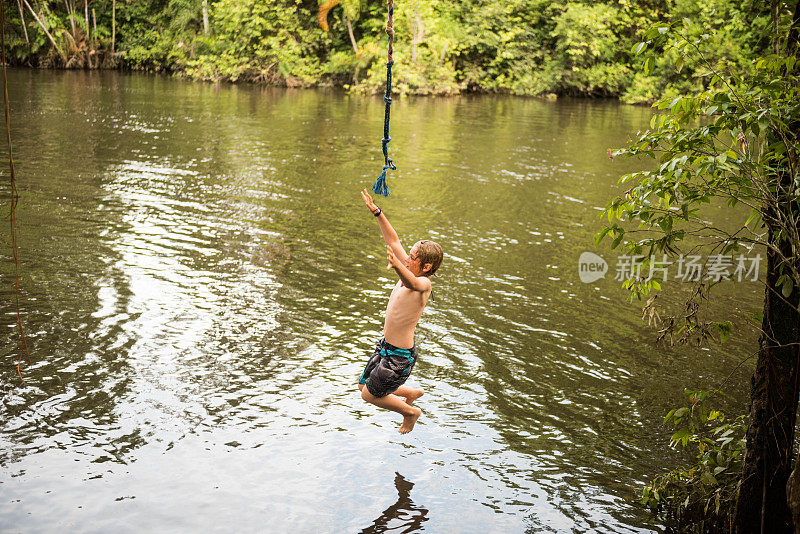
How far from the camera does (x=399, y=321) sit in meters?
5.83

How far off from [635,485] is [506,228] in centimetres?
833

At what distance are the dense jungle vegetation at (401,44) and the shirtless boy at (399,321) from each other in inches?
1262

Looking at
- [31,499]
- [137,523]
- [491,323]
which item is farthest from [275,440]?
[491,323]

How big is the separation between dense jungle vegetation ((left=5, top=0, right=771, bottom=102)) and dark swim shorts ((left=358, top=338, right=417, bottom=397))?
32125 millimetres

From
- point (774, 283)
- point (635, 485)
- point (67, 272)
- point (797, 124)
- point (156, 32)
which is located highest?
point (156, 32)

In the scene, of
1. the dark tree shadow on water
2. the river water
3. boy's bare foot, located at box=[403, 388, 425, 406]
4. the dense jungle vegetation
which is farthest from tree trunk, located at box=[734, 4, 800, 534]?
the dense jungle vegetation

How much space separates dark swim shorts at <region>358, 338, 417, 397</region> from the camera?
5.86 m

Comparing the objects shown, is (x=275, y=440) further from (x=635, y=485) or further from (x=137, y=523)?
(x=635, y=485)

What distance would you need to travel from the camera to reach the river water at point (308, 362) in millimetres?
5586

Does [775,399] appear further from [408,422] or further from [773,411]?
[408,422]

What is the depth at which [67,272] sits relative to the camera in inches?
399

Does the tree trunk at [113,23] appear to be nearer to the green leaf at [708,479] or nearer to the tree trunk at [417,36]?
the tree trunk at [417,36]

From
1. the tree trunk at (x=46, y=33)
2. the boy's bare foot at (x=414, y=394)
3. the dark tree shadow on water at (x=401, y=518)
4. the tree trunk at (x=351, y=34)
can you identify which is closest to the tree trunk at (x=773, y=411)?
the dark tree shadow on water at (x=401, y=518)

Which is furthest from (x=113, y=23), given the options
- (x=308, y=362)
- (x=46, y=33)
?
(x=308, y=362)
